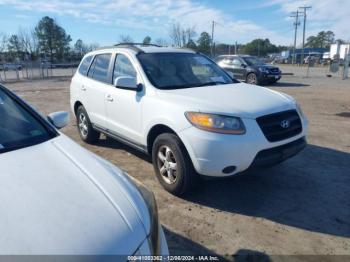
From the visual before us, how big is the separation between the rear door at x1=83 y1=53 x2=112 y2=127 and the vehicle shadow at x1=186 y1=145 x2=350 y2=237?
2140 mm

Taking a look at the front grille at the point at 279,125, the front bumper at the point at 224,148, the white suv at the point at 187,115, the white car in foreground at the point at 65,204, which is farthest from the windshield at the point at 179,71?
the white car in foreground at the point at 65,204

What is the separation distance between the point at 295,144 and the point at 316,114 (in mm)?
5468

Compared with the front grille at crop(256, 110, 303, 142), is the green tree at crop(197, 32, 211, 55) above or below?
above

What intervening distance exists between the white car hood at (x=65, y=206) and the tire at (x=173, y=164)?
1.41 m

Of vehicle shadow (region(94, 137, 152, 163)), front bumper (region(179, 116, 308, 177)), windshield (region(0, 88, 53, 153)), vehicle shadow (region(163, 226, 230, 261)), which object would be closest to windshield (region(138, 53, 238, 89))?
front bumper (region(179, 116, 308, 177))

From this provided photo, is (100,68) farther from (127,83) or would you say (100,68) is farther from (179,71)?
(179,71)

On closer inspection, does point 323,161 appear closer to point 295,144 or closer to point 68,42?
point 295,144

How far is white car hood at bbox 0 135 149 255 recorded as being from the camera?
149 centimetres

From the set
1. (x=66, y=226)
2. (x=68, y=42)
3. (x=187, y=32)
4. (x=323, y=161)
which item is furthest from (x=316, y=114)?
(x=68, y=42)

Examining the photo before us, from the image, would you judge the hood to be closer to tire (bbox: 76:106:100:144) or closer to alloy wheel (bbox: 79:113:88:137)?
tire (bbox: 76:106:100:144)

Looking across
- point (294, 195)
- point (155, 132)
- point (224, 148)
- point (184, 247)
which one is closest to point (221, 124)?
point (224, 148)

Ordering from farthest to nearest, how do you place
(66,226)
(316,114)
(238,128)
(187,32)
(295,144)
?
1. (187,32)
2. (316,114)
3. (295,144)
4. (238,128)
5. (66,226)

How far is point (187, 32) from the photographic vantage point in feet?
156

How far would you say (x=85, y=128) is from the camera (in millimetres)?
5992
